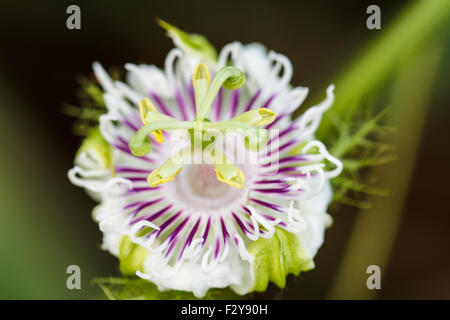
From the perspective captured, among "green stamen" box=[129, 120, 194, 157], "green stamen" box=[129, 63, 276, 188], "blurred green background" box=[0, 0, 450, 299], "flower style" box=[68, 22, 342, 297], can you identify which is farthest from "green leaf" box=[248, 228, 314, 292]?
"blurred green background" box=[0, 0, 450, 299]

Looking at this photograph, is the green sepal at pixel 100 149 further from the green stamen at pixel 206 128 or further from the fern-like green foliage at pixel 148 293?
the fern-like green foliage at pixel 148 293

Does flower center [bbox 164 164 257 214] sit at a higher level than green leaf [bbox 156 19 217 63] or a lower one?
lower

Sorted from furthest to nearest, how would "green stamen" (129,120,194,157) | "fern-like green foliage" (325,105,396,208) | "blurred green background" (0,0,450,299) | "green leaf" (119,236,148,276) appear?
"blurred green background" (0,0,450,299) < "fern-like green foliage" (325,105,396,208) < "green leaf" (119,236,148,276) < "green stamen" (129,120,194,157)

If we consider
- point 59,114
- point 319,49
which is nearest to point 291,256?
point 319,49

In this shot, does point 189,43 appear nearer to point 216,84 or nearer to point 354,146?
point 216,84

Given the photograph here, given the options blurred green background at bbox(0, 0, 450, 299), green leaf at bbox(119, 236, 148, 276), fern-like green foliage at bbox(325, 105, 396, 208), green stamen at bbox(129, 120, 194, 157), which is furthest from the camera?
blurred green background at bbox(0, 0, 450, 299)

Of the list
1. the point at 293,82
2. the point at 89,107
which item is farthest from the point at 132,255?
the point at 293,82

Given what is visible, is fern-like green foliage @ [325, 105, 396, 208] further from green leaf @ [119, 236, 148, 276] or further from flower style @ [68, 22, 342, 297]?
green leaf @ [119, 236, 148, 276]
